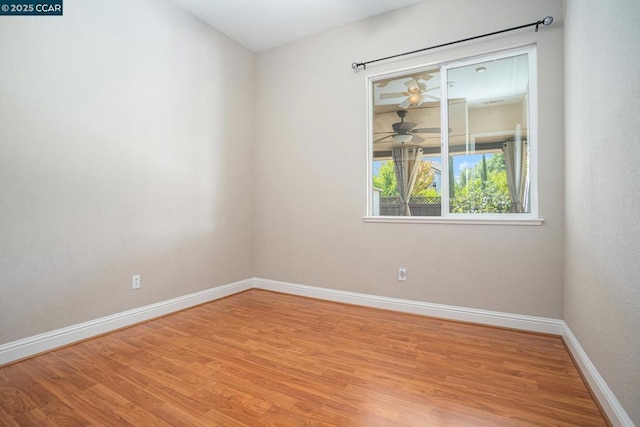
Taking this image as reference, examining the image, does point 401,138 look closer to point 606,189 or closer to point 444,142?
point 444,142

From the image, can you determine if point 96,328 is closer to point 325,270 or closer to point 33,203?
point 33,203

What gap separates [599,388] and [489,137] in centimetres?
194

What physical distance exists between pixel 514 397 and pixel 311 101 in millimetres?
3135

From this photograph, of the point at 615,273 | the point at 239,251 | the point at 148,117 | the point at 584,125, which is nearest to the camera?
the point at 615,273

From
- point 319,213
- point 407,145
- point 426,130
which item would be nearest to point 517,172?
point 426,130

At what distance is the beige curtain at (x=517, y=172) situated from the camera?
260cm

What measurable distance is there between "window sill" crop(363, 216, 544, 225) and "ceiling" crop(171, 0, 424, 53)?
→ 2.03 m

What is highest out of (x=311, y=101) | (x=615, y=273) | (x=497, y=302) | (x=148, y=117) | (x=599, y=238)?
(x=311, y=101)

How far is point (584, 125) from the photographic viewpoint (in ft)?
6.10

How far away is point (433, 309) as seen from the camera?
2844 mm

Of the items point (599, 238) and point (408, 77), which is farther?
point (408, 77)

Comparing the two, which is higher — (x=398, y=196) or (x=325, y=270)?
(x=398, y=196)

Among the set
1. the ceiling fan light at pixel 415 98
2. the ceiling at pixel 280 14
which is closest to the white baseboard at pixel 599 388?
the ceiling fan light at pixel 415 98

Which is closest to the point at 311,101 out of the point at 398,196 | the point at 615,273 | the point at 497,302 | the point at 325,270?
the point at 398,196
